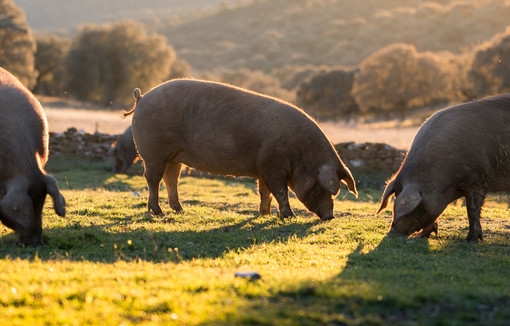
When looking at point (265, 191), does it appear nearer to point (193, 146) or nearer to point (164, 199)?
point (193, 146)

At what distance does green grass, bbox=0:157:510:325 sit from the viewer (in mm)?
4246

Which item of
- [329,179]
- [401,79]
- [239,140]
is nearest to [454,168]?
[329,179]

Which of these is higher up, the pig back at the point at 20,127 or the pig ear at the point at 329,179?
the pig back at the point at 20,127

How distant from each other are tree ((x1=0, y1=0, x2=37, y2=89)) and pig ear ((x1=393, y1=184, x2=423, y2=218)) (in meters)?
42.5

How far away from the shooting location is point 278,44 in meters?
184

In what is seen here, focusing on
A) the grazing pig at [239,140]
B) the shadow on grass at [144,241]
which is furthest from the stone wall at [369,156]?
the shadow on grass at [144,241]

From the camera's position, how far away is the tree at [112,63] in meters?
54.6

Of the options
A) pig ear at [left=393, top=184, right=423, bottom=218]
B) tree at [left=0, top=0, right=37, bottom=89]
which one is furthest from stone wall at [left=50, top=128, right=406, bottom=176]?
tree at [left=0, top=0, right=37, bottom=89]

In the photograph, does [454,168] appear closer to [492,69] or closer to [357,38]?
[492,69]

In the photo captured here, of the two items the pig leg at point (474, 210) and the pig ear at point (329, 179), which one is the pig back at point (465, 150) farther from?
the pig ear at point (329, 179)

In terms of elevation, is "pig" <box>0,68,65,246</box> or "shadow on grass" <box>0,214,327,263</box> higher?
"pig" <box>0,68,65,246</box>

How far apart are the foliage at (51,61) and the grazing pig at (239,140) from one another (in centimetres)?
5292

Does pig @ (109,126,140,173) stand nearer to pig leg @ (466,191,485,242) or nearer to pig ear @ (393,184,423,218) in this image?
pig ear @ (393,184,423,218)

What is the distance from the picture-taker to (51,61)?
2415 inches
